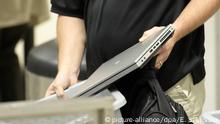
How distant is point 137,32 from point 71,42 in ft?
0.81

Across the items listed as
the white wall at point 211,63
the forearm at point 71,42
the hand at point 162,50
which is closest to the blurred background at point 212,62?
the white wall at point 211,63

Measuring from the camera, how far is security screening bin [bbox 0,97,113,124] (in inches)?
19.8

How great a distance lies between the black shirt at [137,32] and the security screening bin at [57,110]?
0.51 m

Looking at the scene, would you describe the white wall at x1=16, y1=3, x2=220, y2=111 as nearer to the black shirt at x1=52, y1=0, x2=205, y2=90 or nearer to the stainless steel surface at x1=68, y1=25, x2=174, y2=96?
the black shirt at x1=52, y1=0, x2=205, y2=90

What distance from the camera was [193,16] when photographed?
0.97 meters

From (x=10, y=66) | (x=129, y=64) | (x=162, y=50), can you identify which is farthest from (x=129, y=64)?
(x=10, y=66)

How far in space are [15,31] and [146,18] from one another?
5.32ft

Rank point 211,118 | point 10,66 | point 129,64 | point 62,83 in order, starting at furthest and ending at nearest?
point 10,66 < point 62,83 < point 211,118 < point 129,64

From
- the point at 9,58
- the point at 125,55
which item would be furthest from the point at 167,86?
the point at 9,58

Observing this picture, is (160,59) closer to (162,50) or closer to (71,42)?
(162,50)

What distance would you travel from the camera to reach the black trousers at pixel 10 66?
99.5 inches

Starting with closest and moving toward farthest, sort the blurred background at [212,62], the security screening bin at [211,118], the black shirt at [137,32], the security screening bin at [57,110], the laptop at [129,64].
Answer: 1. the security screening bin at [57,110]
2. the laptop at [129,64]
3. the security screening bin at [211,118]
4. the black shirt at [137,32]
5. the blurred background at [212,62]

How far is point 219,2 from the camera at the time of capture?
1.00 meters

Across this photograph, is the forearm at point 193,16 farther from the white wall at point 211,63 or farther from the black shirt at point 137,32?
the white wall at point 211,63
